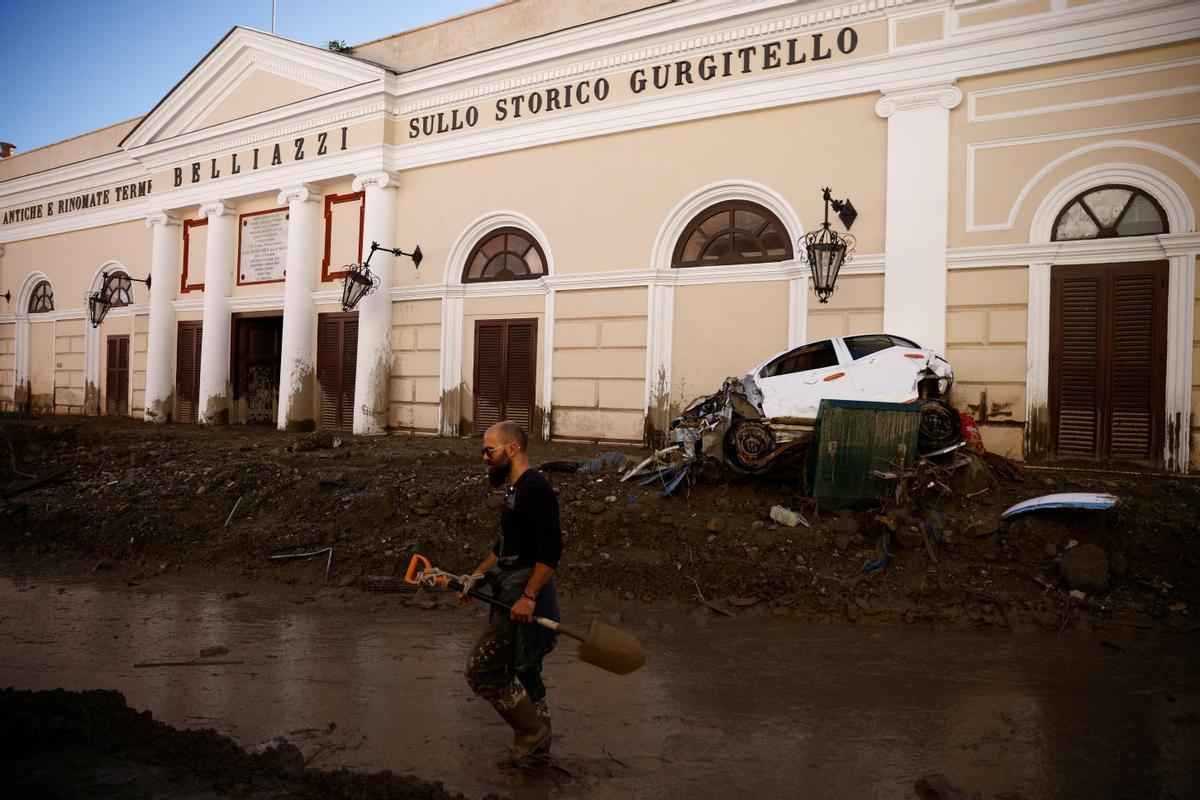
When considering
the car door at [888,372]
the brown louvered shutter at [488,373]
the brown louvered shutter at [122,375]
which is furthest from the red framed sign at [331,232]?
the car door at [888,372]

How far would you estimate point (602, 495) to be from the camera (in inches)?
380

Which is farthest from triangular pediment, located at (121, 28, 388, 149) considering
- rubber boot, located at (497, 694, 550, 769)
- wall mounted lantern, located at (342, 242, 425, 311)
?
rubber boot, located at (497, 694, 550, 769)

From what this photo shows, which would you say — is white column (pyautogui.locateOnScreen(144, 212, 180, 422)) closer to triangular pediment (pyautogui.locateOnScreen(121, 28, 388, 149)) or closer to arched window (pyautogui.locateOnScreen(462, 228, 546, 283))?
triangular pediment (pyautogui.locateOnScreen(121, 28, 388, 149))

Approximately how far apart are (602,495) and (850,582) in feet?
10.2

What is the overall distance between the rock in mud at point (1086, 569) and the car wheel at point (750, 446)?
2.99 meters

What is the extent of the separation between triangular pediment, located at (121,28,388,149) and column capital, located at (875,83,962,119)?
908 cm

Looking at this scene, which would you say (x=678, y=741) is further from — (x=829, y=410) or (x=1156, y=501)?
(x=1156, y=501)

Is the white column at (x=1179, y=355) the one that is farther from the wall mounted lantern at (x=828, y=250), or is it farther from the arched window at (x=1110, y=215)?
the wall mounted lantern at (x=828, y=250)

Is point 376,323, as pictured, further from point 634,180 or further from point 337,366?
point 634,180

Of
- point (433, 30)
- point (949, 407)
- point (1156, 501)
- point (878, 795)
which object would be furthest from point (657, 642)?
point (433, 30)

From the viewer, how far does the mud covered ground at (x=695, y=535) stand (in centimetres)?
728

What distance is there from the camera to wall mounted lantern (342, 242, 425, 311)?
50.2 feet

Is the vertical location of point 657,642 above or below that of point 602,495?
below

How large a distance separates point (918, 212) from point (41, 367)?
904 inches
